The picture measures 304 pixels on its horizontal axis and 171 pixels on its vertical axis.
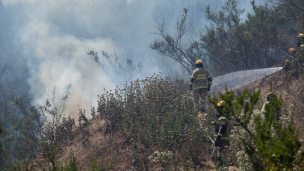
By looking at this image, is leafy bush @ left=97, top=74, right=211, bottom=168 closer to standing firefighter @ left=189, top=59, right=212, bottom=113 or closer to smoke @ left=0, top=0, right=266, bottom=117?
standing firefighter @ left=189, top=59, right=212, bottom=113

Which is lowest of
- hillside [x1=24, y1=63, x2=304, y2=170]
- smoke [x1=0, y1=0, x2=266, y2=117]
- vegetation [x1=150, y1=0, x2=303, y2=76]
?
hillside [x1=24, y1=63, x2=304, y2=170]

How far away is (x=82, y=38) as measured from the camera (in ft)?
107

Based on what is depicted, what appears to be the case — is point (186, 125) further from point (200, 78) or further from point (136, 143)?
point (200, 78)

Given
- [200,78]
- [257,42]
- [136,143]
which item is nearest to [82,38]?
[257,42]

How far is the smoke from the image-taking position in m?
25.1

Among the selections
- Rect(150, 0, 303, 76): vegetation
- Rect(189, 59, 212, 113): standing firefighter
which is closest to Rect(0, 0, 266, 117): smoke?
Rect(150, 0, 303, 76): vegetation

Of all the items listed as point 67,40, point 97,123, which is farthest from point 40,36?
point 97,123

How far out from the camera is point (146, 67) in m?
25.8

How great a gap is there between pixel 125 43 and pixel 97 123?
1031 inches

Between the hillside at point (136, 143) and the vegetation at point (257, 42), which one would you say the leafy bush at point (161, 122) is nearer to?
the hillside at point (136, 143)

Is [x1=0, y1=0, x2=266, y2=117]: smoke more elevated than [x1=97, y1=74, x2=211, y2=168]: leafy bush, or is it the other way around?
[x1=0, y1=0, x2=266, y2=117]: smoke

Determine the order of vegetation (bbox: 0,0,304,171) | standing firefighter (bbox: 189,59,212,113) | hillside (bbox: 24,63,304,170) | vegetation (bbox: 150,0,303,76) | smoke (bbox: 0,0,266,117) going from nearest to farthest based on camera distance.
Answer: vegetation (bbox: 0,0,304,171), hillside (bbox: 24,63,304,170), standing firefighter (bbox: 189,59,212,113), vegetation (bbox: 150,0,303,76), smoke (bbox: 0,0,266,117)

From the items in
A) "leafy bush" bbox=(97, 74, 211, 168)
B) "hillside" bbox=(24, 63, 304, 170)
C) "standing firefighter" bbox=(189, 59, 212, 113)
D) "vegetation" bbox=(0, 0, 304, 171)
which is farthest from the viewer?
"standing firefighter" bbox=(189, 59, 212, 113)

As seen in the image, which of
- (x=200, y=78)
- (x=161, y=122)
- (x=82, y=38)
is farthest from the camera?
(x=82, y=38)
